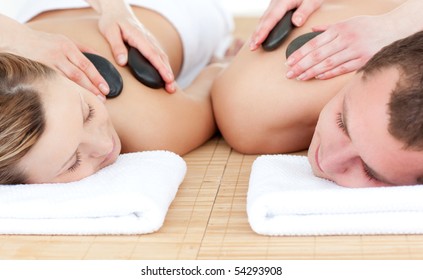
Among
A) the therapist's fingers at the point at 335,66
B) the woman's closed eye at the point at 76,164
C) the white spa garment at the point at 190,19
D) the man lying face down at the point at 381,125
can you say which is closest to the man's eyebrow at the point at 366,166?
the man lying face down at the point at 381,125

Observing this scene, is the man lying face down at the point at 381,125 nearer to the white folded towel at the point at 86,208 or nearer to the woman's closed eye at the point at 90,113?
the white folded towel at the point at 86,208

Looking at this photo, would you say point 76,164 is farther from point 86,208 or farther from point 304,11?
point 304,11

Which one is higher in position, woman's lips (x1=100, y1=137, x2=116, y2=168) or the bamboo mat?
the bamboo mat

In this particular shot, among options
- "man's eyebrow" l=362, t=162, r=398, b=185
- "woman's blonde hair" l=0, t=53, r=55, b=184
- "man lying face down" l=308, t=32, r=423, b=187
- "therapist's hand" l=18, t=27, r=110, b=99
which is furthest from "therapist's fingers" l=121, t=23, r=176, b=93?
"man's eyebrow" l=362, t=162, r=398, b=185

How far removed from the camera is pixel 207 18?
2.46 metres

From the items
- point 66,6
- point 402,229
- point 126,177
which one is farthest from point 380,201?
point 66,6

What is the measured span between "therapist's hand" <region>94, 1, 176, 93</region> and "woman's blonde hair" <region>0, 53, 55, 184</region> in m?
0.35

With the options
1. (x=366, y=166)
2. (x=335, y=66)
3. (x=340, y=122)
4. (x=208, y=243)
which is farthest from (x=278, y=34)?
(x=208, y=243)

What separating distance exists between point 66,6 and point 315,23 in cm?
78

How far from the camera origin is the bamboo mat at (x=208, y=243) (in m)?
1.27

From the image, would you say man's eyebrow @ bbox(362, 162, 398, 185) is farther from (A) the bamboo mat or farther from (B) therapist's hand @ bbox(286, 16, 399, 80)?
(B) therapist's hand @ bbox(286, 16, 399, 80)

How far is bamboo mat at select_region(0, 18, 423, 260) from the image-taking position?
127cm

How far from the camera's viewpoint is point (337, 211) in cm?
132

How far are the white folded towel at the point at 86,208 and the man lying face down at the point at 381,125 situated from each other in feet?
1.13
